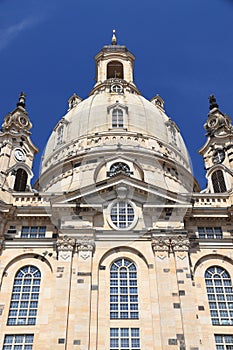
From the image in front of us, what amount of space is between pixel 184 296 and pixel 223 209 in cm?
810

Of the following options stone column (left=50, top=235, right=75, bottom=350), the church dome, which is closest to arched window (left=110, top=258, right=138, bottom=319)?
stone column (left=50, top=235, right=75, bottom=350)

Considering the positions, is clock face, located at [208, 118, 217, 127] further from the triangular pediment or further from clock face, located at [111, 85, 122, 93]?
the triangular pediment

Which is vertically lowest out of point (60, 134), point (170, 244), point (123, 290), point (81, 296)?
point (81, 296)

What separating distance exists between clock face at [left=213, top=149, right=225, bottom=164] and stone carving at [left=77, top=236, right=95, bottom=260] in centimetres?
1691

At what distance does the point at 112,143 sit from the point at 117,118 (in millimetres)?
4481

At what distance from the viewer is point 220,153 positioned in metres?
41.1

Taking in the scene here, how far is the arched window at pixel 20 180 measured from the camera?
126ft

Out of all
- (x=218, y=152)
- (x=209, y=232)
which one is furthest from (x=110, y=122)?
(x=209, y=232)

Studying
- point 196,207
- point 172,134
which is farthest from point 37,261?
point 172,134

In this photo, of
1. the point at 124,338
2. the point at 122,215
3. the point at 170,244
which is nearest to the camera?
the point at 124,338

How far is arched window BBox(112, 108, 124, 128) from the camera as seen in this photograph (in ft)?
152

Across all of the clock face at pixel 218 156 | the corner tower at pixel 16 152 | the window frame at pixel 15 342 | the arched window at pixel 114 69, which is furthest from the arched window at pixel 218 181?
the arched window at pixel 114 69

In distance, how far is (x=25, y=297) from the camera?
28297mm

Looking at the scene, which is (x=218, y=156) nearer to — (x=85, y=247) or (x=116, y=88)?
(x=85, y=247)
